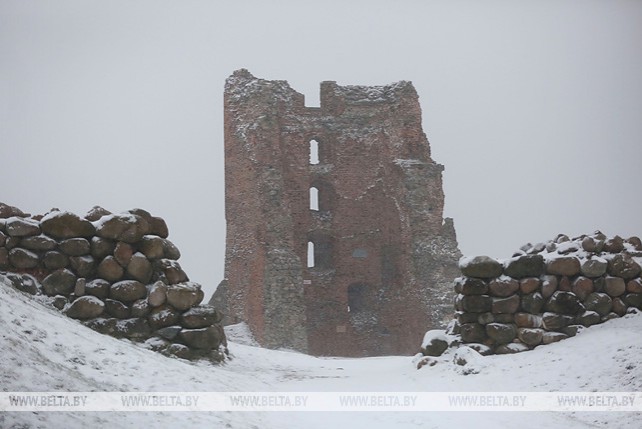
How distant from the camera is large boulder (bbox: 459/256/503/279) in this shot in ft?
32.1

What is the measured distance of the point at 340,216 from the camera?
2280 cm

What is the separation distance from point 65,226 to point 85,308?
1.05m

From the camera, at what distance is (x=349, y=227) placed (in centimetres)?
2267

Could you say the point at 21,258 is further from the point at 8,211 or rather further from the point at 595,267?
the point at 595,267

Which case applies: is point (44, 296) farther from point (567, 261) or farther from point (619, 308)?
point (619, 308)

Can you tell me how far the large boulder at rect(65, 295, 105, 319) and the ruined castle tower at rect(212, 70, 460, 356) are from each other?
1093 cm

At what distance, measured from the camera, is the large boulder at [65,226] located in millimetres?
8648

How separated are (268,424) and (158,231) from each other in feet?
13.6

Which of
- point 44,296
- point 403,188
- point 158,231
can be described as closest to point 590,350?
point 158,231

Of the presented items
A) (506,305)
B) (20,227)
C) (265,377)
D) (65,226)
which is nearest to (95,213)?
(65,226)

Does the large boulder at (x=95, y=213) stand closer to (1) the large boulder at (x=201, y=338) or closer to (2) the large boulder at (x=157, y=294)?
(2) the large boulder at (x=157, y=294)

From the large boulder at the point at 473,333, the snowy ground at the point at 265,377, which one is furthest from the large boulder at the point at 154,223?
the large boulder at the point at 473,333

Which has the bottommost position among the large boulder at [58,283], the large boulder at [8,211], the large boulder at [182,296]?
the large boulder at [182,296]

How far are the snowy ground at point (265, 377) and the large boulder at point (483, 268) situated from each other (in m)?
1.20
